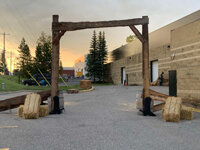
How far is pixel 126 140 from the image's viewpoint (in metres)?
4.82

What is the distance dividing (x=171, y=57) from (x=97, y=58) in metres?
32.1

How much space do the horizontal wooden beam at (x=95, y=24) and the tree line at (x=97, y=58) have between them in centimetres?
3573

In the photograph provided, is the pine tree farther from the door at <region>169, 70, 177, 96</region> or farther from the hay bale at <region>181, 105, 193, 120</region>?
the hay bale at <region>181, 105, 193, 120</region>

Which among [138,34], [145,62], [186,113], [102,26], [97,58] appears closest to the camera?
[186,113]

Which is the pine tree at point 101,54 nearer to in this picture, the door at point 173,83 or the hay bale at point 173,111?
the door at point 173,83

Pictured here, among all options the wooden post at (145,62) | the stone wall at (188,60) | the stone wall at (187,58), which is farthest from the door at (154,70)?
the wooden post at (145,62)

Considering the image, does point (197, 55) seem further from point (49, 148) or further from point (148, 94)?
point (49, 148)

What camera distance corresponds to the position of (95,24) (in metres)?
8.81

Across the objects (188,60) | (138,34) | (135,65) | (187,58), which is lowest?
(188,60)

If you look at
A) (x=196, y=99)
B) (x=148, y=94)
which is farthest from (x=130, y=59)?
(x=148, y=94)

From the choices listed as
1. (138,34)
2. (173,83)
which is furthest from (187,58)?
(138,34)

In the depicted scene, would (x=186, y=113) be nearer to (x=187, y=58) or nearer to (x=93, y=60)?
(x=187, y=58)

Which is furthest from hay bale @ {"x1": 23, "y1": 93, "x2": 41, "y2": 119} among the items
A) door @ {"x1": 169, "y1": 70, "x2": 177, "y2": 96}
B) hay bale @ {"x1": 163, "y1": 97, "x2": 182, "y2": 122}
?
door @ {"x1": 169, "y1": 70, "x2": 177, "y2": 96}

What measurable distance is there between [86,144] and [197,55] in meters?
9.24
